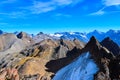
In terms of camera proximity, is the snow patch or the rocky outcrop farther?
the snow patch

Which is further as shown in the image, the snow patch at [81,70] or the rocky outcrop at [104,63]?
the snow patch at [81,70]

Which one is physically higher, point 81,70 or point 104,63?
point 104,63

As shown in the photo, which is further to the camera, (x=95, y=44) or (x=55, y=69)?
(x=55, y=69)

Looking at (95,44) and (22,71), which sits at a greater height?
(95,44)

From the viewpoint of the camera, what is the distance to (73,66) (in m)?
139

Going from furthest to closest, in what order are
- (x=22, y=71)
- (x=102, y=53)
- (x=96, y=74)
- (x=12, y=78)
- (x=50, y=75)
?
(x=22, y=71), (x=50, y=75), (x=102, y=53), (x=96, y=74), (x=12, y=78)

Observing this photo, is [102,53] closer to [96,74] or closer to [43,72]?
[96,74]

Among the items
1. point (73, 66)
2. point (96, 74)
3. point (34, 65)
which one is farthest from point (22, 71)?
point (96, 74)

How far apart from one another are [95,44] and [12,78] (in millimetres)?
62309

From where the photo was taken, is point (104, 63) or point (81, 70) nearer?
point (104, 63)

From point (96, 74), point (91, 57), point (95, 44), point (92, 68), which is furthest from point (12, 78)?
point (95, 44)

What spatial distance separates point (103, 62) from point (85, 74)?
7.94 metres

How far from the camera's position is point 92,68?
119 metres

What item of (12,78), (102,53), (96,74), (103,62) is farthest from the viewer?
(102,53)
